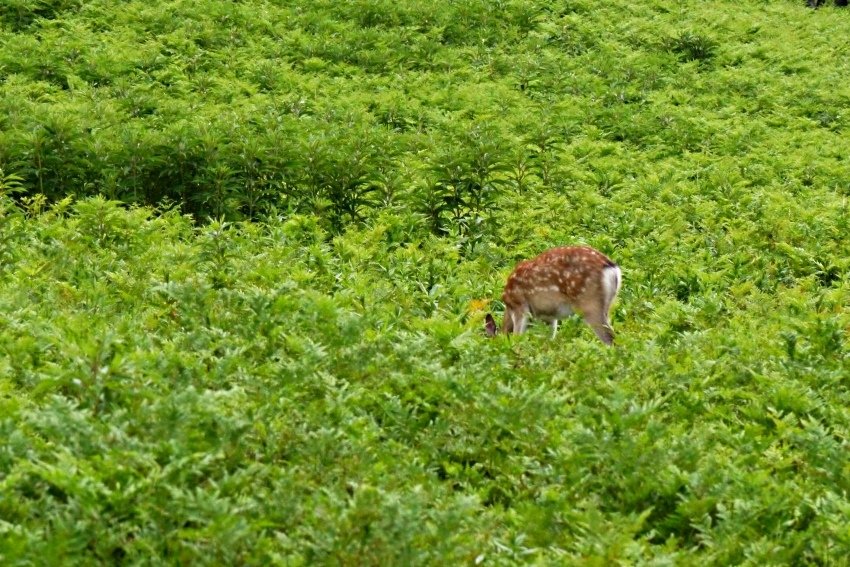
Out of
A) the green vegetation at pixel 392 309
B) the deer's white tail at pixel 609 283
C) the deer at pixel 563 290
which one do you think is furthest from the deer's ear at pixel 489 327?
the deer's white tail at pixel 609 283

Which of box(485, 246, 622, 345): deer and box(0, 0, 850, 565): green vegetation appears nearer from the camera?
box(0, 0, 850, 565): green vegetation

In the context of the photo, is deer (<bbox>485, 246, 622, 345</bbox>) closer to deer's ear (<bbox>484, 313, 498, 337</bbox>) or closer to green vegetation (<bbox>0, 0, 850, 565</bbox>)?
deer's ear (<bbox>484, 313, 498, 337</bbox>)

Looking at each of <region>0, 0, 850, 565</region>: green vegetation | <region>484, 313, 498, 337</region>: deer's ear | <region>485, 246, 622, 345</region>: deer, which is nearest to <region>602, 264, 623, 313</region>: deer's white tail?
<region>485, 246, 622, 345</region>: deer

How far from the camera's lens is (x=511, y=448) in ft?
20.8

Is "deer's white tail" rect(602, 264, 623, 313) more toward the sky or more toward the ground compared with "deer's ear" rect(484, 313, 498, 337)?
more toward the sky

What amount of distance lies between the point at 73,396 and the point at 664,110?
1492 centimetres

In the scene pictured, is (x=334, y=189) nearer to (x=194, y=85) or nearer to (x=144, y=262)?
(x=144, y=262)

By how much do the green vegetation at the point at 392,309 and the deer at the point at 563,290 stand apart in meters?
0.23

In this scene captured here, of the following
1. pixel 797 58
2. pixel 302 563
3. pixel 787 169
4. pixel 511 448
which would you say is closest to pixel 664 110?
pixel 787 169

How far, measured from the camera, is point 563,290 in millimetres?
9414

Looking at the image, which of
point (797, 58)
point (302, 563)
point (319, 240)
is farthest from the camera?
point (797, 58)

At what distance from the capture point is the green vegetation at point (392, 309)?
17.2 ft

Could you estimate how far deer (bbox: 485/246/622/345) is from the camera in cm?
930

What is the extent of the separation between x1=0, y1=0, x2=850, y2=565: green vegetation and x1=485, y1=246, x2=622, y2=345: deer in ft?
0.77
